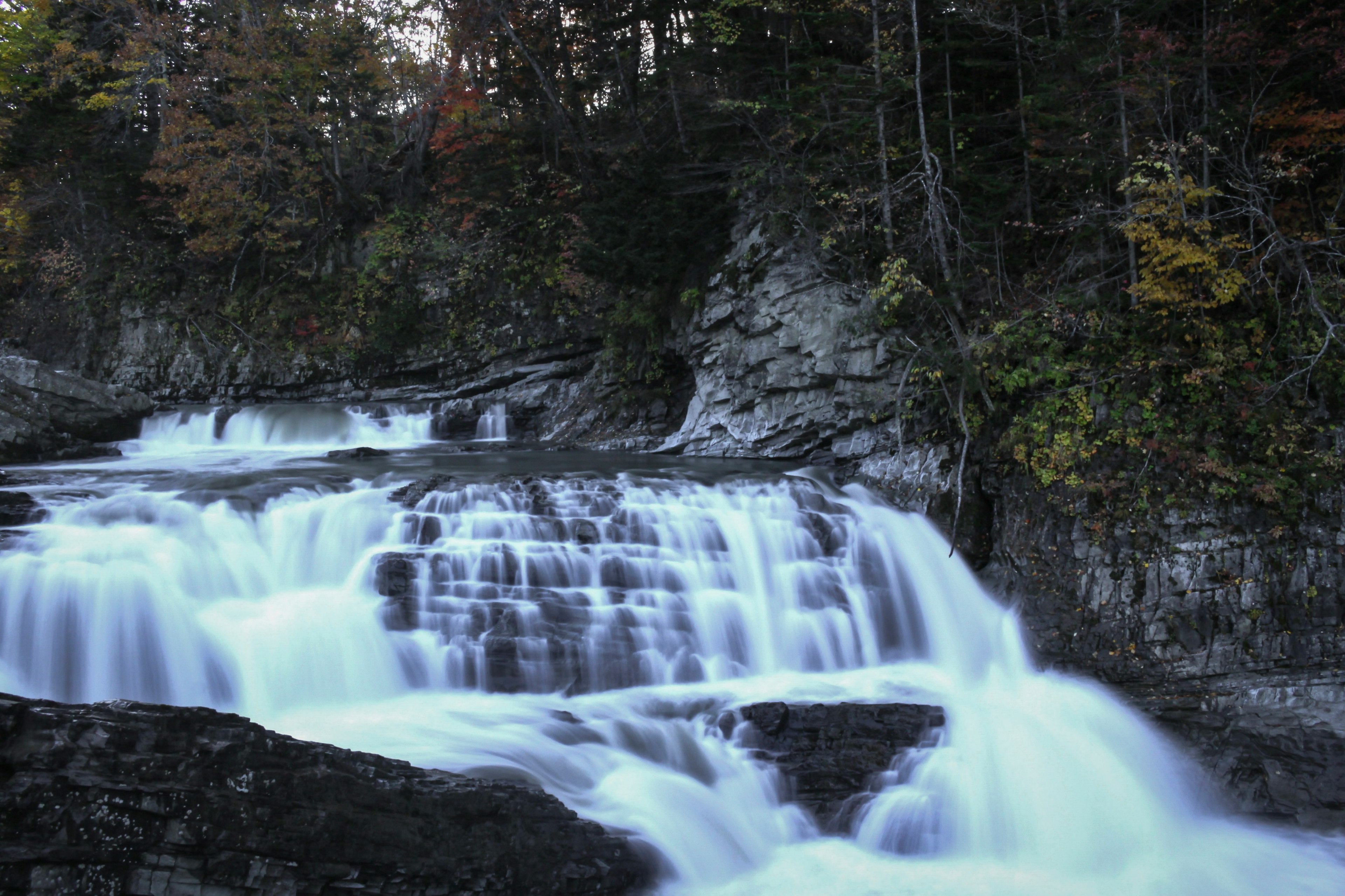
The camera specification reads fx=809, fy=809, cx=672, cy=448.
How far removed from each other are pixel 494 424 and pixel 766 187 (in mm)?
7154

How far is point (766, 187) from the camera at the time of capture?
13.0m

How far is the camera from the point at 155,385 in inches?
783

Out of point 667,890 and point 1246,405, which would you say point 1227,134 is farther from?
point 667,890

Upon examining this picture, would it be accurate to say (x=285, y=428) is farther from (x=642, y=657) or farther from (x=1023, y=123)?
(x=1023, y=123)

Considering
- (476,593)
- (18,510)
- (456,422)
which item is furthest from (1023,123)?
(18,510)

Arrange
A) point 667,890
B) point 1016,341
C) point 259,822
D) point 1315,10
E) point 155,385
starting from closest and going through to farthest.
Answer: point 259,822 < point 667,890 < point 1315,10 < point 1016,341 < point 155,385

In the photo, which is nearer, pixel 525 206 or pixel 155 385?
pixel 525 206

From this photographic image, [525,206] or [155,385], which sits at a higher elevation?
[525,206]

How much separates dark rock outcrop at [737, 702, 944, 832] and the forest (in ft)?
11.5

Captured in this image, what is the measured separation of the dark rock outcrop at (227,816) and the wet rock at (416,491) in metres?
4.29

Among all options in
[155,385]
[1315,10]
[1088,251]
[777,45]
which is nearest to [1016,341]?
[1088,251]

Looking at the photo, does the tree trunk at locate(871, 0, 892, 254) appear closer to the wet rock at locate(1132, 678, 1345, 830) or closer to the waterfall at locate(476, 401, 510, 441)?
the wet rock at locate(1132, 678, 1345, 830)

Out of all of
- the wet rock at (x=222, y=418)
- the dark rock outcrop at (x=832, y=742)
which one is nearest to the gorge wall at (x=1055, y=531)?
the dark rock outcrop at (x=832, y=742)

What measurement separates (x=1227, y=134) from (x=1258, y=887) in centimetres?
714
